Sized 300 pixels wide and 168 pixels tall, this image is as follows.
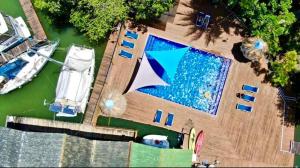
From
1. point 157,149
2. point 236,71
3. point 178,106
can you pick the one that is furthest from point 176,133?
point 236,71

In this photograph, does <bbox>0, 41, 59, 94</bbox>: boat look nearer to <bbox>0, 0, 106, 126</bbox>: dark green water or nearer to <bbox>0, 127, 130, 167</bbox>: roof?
<bbox>0, 0, 106, 126</bbox>: dark green water

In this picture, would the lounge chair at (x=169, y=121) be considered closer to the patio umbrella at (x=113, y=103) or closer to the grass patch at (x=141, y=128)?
the grass patch at (x=141, y=128)

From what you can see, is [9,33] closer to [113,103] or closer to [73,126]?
[73,126]

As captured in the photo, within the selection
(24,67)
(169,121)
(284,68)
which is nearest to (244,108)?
(284,68)

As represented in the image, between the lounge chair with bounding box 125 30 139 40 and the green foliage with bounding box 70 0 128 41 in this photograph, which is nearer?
the green foliage with bounding box 70 0 128 41

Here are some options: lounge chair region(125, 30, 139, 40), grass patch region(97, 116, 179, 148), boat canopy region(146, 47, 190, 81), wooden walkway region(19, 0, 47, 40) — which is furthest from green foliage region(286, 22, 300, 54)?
wooden walkway region(19, 0, 47, 40)

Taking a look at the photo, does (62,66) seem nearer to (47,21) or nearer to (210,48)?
(47,21)

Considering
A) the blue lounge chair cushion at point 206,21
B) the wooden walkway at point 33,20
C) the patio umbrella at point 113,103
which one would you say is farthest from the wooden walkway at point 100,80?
the blue lounge chair cushion at point 206,21

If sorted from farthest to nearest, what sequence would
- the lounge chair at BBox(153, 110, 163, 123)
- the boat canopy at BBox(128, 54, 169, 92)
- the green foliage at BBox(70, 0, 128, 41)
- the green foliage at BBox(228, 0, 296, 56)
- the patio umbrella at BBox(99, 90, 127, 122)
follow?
the lounge chair at BBox(153, 110, 163, 123) → the patio umbrella at BBox(99, 90, 127, 122) → the green foliage at BBox(70, 0, 128, 41) → the boat canopy at BBox(128, 54, 169, 92) → the green foliage at BBox(228, 0, 296, 56)
